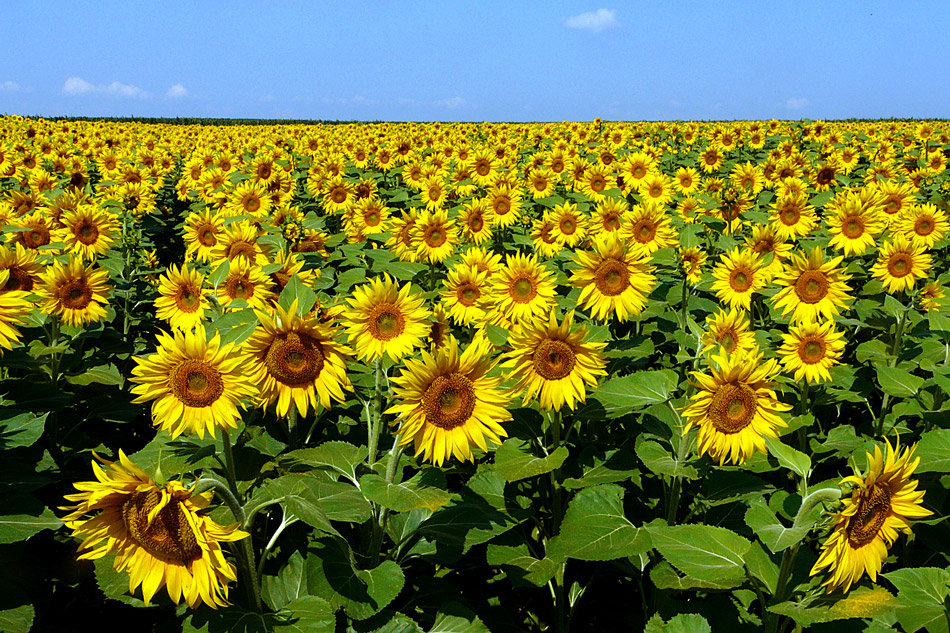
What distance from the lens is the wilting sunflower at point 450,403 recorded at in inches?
99.9

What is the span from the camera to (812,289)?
4812mm

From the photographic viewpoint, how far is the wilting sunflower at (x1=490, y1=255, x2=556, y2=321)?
13.4 ft

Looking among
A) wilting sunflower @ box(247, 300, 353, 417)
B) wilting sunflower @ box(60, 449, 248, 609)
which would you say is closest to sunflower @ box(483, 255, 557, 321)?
wilting sunflower @ box(247, 300, 353, 417)

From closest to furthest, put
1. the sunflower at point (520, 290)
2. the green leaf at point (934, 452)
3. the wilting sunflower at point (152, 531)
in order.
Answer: the wilting sunflower at point (152, 531)
the green leaf at point (934, 452)
the sunflower at point (520, 290)

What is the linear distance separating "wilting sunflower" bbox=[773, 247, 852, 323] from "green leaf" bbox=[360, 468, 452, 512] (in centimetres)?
352

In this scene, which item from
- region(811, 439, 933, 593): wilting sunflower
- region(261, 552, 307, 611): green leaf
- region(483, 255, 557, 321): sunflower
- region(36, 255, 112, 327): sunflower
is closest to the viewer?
region(811, 439, 933, 593): wilting sunflower

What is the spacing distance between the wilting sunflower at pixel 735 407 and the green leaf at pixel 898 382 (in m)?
1.46

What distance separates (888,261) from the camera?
5.66m

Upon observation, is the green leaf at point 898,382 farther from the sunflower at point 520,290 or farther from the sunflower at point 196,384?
the sunflower at point 196,384

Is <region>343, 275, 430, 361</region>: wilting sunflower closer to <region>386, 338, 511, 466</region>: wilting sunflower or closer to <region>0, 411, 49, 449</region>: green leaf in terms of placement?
<region>386, 338, 511, 466</region>: wilting sunflower

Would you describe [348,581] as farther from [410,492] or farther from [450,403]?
[450,403]

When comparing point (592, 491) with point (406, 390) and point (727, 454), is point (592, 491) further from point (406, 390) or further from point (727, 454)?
point (406, 390)

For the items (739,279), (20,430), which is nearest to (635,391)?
(739,279)

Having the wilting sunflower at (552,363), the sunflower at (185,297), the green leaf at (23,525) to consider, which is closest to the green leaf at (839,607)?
the wilting sunflower at (552,363)
